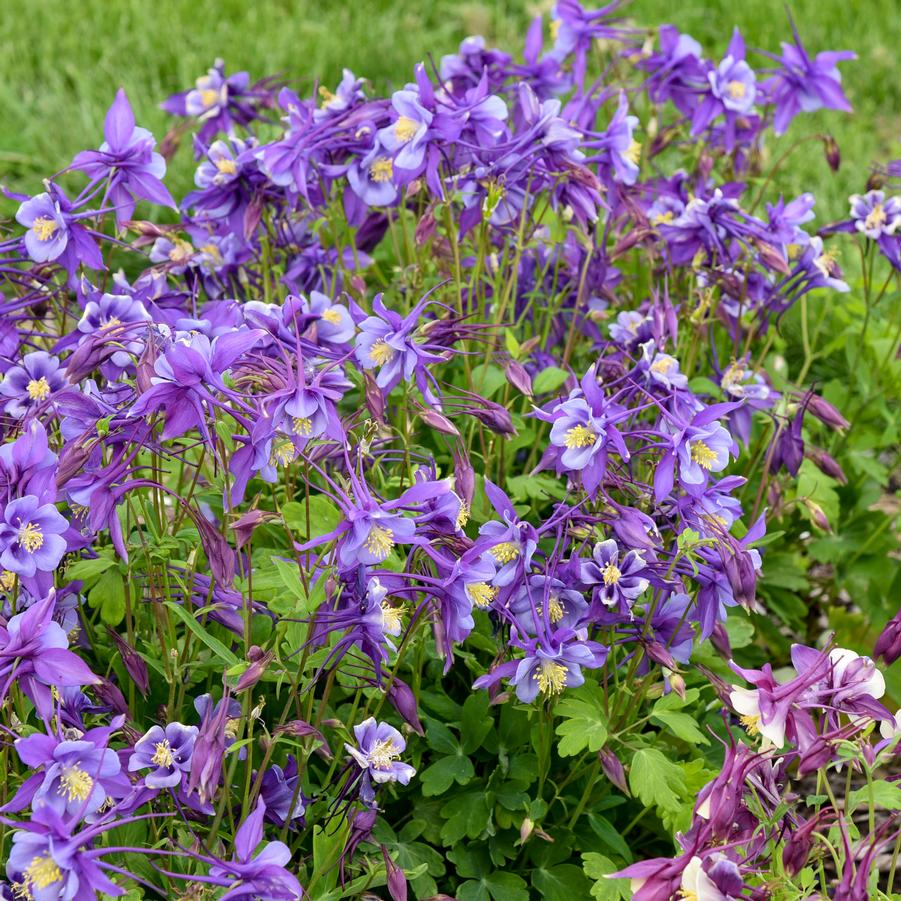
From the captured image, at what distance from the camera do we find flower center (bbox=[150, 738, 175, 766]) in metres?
1.71

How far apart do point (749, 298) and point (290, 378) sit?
1.53 metres

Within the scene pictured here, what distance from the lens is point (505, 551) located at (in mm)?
1896

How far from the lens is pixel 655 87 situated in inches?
124

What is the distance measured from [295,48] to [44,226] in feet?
10.3

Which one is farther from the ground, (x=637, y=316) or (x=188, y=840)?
(x=637, y=316)

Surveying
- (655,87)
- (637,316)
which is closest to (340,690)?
(637,316)

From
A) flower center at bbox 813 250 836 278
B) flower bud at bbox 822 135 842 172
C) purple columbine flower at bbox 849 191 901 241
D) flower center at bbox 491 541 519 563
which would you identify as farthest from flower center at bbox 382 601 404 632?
flower bud at bbox 822 135 842 172

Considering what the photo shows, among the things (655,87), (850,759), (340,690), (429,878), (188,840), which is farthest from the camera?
(655,87)

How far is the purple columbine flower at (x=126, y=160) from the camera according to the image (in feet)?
7.25

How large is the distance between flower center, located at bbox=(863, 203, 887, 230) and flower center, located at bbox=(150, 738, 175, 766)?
6.28ft

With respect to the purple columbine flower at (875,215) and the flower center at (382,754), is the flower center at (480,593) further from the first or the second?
the purple columbine flower at (875,215)

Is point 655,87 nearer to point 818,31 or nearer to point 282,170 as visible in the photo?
point 282,170

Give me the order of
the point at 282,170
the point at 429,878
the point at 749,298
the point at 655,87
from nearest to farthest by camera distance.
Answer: the point at 429,878 → the point at 282,170 → the point at 749,298 → the point at 655,87

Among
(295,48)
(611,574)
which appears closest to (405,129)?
(611,574)
